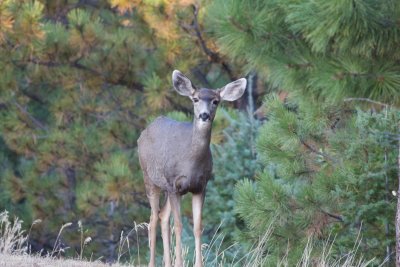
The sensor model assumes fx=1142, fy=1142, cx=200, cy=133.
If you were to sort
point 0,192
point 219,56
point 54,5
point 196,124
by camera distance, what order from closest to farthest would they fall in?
point 196,124, point 219,56, point 54,5, point 0,192

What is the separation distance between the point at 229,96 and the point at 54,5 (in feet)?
33.6

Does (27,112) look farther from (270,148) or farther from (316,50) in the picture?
(316,50)

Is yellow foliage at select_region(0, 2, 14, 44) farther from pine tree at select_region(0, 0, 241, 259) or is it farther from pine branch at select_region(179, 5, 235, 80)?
pine branch at select_region(179, 5, 235, 80)

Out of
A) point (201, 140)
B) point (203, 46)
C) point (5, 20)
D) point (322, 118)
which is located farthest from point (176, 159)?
point (203, 46)

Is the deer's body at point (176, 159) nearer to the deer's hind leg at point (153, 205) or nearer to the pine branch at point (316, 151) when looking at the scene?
the deer's hind leg at point (153, 205)

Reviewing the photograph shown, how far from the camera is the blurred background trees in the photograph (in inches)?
344

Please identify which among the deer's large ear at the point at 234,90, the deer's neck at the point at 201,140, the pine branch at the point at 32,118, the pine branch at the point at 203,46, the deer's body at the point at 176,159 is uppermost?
the deer's large ear at the point at 234,90

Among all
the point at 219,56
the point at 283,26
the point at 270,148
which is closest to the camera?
the point at 283,26

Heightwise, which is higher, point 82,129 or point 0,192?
point 82,129

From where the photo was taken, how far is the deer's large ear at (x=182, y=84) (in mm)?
8555

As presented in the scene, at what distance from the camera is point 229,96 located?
28.4 feet

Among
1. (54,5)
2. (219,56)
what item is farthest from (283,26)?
(54,5)

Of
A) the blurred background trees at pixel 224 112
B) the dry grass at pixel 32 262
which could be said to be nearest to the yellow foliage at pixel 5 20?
the blurred background trees at pixel 224 112

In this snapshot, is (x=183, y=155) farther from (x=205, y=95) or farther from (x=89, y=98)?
(x=89, y=98)
